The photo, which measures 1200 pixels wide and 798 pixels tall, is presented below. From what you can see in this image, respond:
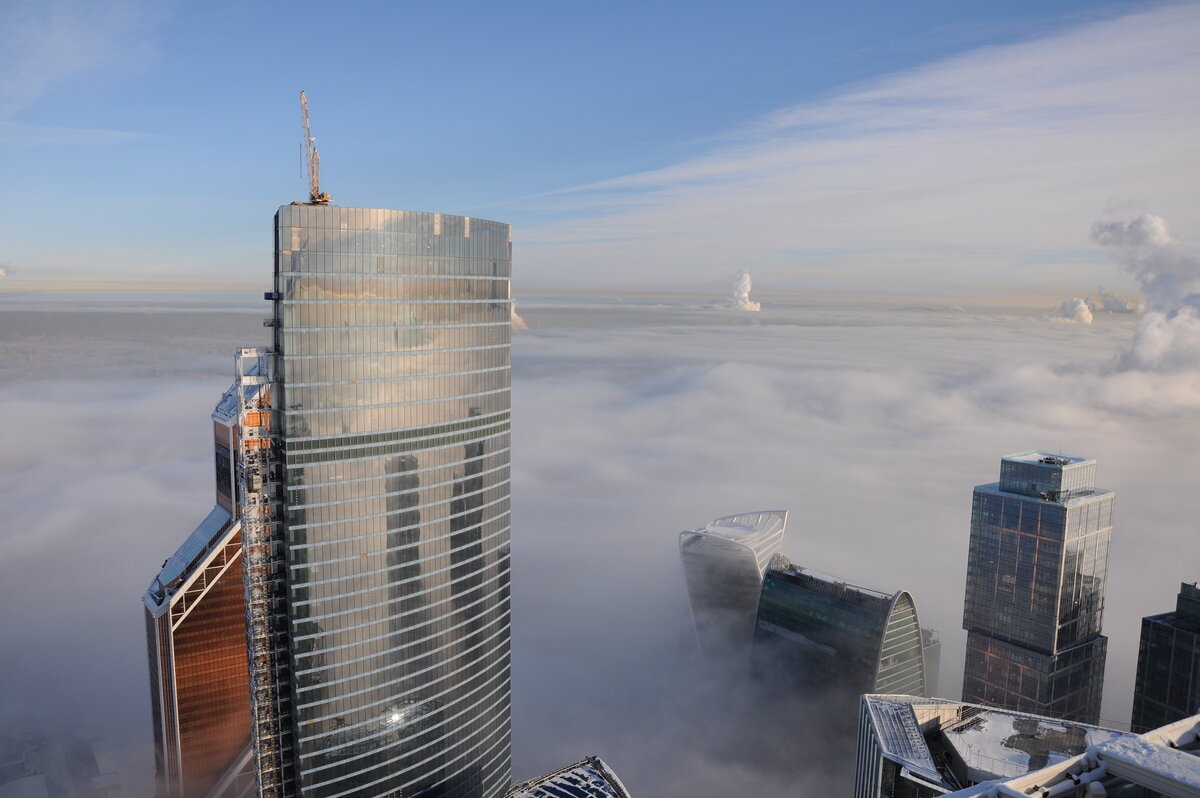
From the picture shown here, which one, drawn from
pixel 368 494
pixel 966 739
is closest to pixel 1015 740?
pixel 966 739

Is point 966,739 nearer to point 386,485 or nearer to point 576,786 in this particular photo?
point 576,786

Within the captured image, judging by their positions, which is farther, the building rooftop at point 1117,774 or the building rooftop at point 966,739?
the building rooftop at point 966,739

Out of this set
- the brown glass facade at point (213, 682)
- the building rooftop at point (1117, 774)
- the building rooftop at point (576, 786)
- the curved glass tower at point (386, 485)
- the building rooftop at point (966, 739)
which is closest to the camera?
the building rooftop at point (1117, 774)

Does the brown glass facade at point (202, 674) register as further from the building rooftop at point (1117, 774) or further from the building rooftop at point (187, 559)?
the building rooftop at point (1117, 774)

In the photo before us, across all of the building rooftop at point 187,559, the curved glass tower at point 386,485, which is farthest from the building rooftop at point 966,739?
the building rooftop at point 187,559

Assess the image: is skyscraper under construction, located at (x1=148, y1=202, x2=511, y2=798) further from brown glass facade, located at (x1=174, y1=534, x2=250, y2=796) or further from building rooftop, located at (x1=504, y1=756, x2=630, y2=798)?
brown glass facade, located at (x1=174, y1=534, x2=250, y2=796)

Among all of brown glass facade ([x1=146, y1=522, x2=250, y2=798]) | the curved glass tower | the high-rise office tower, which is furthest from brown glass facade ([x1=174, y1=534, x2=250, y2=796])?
the curved glass tower

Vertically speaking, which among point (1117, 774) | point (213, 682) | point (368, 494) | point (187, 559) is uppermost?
point (1117, 774)
